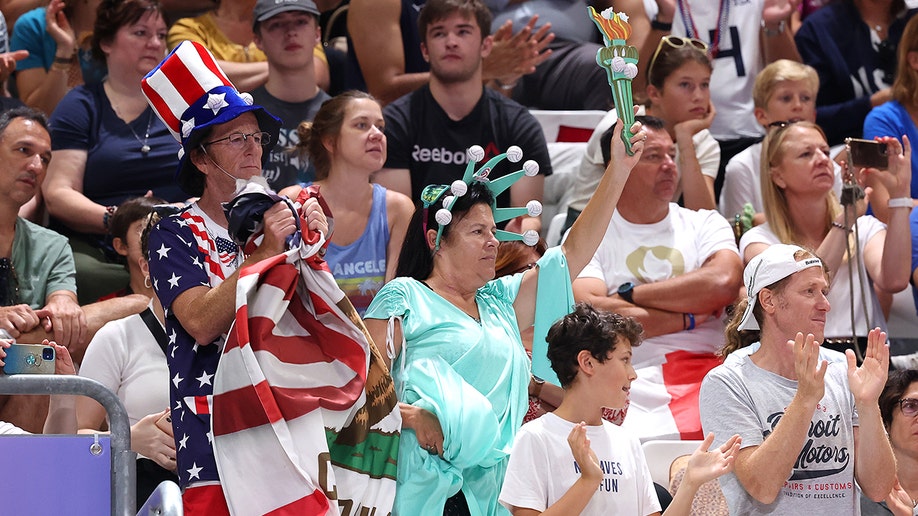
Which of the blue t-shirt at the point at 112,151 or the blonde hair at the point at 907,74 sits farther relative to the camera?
the blonde hair at the point at 907,74

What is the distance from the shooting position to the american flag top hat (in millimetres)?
3365

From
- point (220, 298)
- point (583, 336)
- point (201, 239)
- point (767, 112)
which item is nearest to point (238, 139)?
point (201, 239)

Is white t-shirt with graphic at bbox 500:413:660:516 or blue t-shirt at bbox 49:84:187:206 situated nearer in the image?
white t-shirt with graphic at bbox 500:413:660:516

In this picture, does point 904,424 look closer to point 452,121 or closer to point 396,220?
point 396,220

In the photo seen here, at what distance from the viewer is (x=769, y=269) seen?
392 cm

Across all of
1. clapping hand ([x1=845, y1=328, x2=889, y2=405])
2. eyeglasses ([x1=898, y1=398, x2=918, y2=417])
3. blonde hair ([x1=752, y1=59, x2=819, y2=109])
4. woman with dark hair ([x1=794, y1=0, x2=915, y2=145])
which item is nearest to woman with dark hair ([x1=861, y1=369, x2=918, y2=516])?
eyeglasses ([x1=898, y1=398, x2=918, y2=417])

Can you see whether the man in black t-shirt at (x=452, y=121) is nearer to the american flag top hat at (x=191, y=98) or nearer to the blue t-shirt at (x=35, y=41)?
the blue t-shirt at (x=35, y=41)

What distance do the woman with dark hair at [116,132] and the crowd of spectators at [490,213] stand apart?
0.04 feet

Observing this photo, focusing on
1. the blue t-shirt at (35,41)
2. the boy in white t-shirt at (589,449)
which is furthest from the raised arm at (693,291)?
the blue t-shirt at (35,41)

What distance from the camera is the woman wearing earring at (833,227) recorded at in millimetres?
5398

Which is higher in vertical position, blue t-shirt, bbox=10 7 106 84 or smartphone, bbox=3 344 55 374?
blue t-shirt, bbox=10 7 106 84

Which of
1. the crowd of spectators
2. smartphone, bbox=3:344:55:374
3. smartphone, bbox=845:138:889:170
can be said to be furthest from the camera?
smartphone, bbox=845:138:889:170

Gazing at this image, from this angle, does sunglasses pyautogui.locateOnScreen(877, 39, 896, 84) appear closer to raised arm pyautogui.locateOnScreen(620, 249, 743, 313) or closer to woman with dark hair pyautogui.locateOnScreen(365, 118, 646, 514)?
raised arm pyautogui.locateOnScreen(620, 249, 743, 313)

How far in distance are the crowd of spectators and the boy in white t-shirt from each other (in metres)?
0.01
